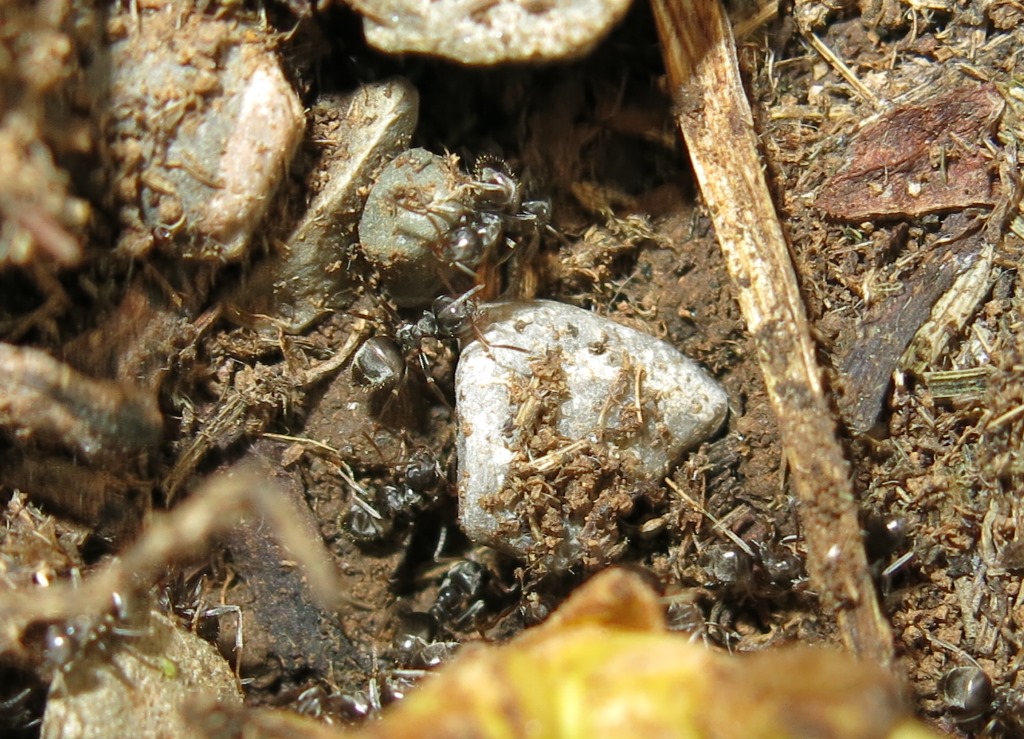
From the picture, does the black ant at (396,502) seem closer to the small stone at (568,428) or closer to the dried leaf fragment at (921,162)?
the small stone at (568,428)

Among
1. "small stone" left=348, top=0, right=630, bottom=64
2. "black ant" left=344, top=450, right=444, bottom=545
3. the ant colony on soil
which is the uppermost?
"small stone" left=348, top=0, right=630, bottom=64

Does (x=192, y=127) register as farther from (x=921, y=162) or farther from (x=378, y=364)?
(x=921, y=162)

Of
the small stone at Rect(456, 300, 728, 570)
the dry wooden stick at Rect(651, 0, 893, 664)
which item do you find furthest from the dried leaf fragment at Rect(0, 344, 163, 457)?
the dry wooden stick at Rect(651, 0, 893, 664)

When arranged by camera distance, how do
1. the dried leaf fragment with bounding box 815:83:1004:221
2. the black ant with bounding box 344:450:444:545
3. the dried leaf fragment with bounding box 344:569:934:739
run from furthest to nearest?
the black ant with bounding box 344:450:444:545, the dried leaf fragment with bounding box 815:83:1004:221, the dried leaf fragment with bounding box 344:569:934:739

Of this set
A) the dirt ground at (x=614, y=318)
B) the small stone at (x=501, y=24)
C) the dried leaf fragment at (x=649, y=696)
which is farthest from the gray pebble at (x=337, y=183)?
the dried leaf fragment at (x=649, y=696)

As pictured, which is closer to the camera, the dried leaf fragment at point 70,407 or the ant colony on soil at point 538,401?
the dried leaf fragment at point 70,407

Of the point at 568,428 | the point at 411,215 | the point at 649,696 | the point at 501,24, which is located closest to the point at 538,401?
the point at 568,428

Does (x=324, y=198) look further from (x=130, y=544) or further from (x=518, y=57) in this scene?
(x=130, y=544)

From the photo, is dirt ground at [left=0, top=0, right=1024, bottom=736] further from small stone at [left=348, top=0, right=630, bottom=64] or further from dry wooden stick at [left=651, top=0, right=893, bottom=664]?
small stone at [left=348, top=0, right=630, bottom=64]
